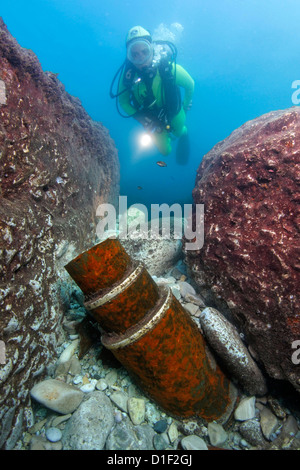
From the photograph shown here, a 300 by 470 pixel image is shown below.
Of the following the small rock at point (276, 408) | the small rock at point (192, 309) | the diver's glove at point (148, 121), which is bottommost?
the small rock at point (276, 408)

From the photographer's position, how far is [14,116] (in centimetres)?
238

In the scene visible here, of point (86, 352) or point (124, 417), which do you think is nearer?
point (124, 417)

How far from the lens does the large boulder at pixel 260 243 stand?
7.09 ft

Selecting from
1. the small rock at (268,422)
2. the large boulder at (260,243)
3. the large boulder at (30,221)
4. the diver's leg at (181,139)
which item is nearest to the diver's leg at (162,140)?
the diver's leg at (181,139)

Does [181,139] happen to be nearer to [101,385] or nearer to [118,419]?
[101,385]

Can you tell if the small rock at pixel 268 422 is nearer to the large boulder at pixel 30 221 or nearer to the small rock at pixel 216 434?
the small rock at pixel 216 434

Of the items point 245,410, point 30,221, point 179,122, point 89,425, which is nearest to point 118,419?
point 89,425

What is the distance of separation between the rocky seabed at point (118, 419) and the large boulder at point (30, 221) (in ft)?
0.59

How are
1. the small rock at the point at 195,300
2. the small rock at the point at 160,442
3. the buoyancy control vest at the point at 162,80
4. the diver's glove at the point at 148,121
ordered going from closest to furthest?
the small rock at the point at 160,442 < the small rock at the point at 195,300 < the buoyancy control vest at the point at 162,80 < the diver's glove at the point at 148,121

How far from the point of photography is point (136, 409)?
7.14ft

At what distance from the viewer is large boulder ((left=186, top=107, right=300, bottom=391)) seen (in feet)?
7.09
